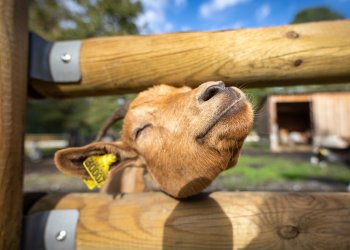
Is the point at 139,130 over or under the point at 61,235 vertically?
over

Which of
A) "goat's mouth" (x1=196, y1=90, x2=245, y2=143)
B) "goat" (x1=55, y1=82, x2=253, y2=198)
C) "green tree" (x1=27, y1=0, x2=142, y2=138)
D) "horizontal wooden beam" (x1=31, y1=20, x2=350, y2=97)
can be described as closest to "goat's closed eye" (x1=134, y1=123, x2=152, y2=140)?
"goat" (x1=55, y1=82, x2=253, y2=198)

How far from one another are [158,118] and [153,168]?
16.4 inches

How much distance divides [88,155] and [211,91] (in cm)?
108

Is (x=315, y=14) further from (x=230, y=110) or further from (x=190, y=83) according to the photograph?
(x=230, y=110)

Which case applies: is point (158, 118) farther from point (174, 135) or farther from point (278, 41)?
point (278, 41)

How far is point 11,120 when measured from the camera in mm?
1705

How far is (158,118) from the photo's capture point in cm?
215

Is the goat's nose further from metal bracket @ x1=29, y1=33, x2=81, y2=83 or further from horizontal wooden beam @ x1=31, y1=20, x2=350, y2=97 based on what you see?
metal bracket @ x1=29, y1=33, x2=81, y2=83

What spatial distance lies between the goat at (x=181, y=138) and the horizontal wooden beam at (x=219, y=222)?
0.66 feet

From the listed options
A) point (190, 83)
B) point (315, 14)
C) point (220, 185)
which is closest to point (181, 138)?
point (190, 83)

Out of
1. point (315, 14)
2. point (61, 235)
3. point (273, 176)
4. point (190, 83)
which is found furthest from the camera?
point (315, 14)

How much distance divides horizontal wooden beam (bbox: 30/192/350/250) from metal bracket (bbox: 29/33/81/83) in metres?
0.83

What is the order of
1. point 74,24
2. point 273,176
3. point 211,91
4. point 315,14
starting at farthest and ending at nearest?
1. point 315,14
2. point 74,24
3. point 273,176
4. point 211,91

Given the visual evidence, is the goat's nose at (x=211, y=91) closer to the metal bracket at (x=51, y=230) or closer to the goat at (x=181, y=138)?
the goat at (x=181, y=138)
